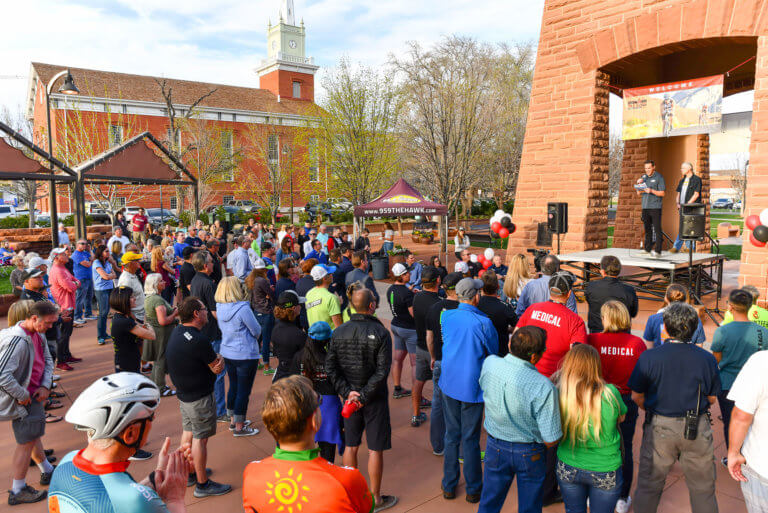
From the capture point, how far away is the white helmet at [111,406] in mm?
1843

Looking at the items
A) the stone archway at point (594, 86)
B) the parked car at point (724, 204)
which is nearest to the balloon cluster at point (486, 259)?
the stone archway at point (594, 86)

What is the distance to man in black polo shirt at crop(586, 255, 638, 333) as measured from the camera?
196 inches

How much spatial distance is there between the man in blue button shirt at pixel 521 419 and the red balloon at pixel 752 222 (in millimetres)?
6992

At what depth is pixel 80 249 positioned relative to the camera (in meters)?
9.99

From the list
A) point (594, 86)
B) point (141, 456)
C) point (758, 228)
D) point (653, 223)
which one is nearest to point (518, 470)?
point (141, 456)

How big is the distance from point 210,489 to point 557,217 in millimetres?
7909

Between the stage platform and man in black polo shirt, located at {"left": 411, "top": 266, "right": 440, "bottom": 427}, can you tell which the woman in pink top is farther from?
the stage platform

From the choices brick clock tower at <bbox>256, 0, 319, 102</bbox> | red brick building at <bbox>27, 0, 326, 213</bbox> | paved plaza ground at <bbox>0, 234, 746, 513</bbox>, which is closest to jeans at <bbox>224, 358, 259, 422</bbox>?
paved plaza ground at <bbox>0, 234, 746, 513</bbox>

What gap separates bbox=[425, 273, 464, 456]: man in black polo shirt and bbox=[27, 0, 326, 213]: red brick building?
25590 mm

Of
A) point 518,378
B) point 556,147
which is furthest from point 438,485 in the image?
point 556,147

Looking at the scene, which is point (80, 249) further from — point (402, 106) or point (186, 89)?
point (186, 89)

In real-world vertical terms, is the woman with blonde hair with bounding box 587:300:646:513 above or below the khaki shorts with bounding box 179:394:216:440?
above

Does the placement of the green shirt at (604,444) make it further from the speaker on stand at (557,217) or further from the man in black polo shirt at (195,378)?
the speaker on stand at (557,217)

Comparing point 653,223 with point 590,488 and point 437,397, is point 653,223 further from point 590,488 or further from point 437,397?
point 590,488
